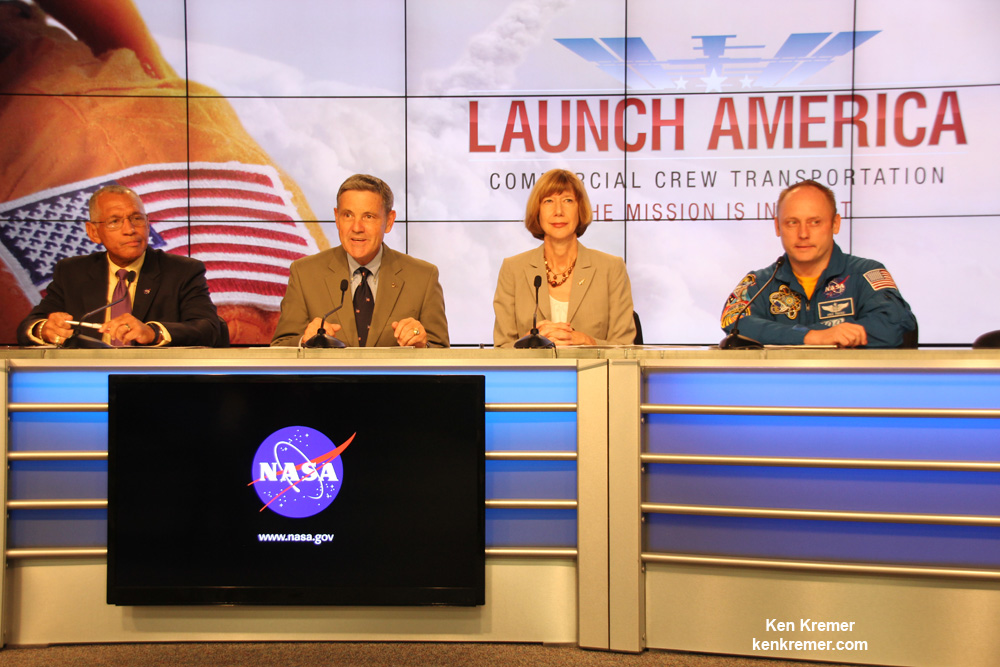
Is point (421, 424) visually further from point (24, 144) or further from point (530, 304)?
point (24, 144)

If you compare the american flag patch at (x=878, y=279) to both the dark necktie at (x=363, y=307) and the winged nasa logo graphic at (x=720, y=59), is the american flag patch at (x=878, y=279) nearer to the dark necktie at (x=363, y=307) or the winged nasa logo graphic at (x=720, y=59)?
the dark necktie at (x=363, y=307)

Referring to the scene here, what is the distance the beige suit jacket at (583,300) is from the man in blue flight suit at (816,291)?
43 cm

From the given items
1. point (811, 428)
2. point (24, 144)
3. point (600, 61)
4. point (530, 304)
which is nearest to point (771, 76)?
point (600, 61)

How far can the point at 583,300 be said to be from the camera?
2781 mm

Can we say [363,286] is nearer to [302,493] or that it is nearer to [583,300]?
[583,300]

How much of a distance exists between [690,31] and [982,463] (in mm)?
3317

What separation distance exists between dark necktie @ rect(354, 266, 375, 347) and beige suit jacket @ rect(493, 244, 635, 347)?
1.67 feet

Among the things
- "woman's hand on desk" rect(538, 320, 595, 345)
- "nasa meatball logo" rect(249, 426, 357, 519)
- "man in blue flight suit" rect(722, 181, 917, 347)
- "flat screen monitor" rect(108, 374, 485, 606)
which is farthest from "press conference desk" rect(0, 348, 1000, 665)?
"man in blue flight suit" rect(722, 181, 917, 347)

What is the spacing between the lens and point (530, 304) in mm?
2781

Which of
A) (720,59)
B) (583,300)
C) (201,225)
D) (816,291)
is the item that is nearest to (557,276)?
(583,300)

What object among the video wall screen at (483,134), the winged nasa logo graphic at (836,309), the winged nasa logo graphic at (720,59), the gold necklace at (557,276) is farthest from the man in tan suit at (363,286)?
the winged nasa logo graphic at (720,59)

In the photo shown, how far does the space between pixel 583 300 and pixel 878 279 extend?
106 cm

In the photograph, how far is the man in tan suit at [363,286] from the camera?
109 inches

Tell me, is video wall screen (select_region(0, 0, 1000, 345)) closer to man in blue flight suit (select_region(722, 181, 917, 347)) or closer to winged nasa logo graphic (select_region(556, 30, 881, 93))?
winged nasa logo graphic (select_region(556, 30, 881, 93))
